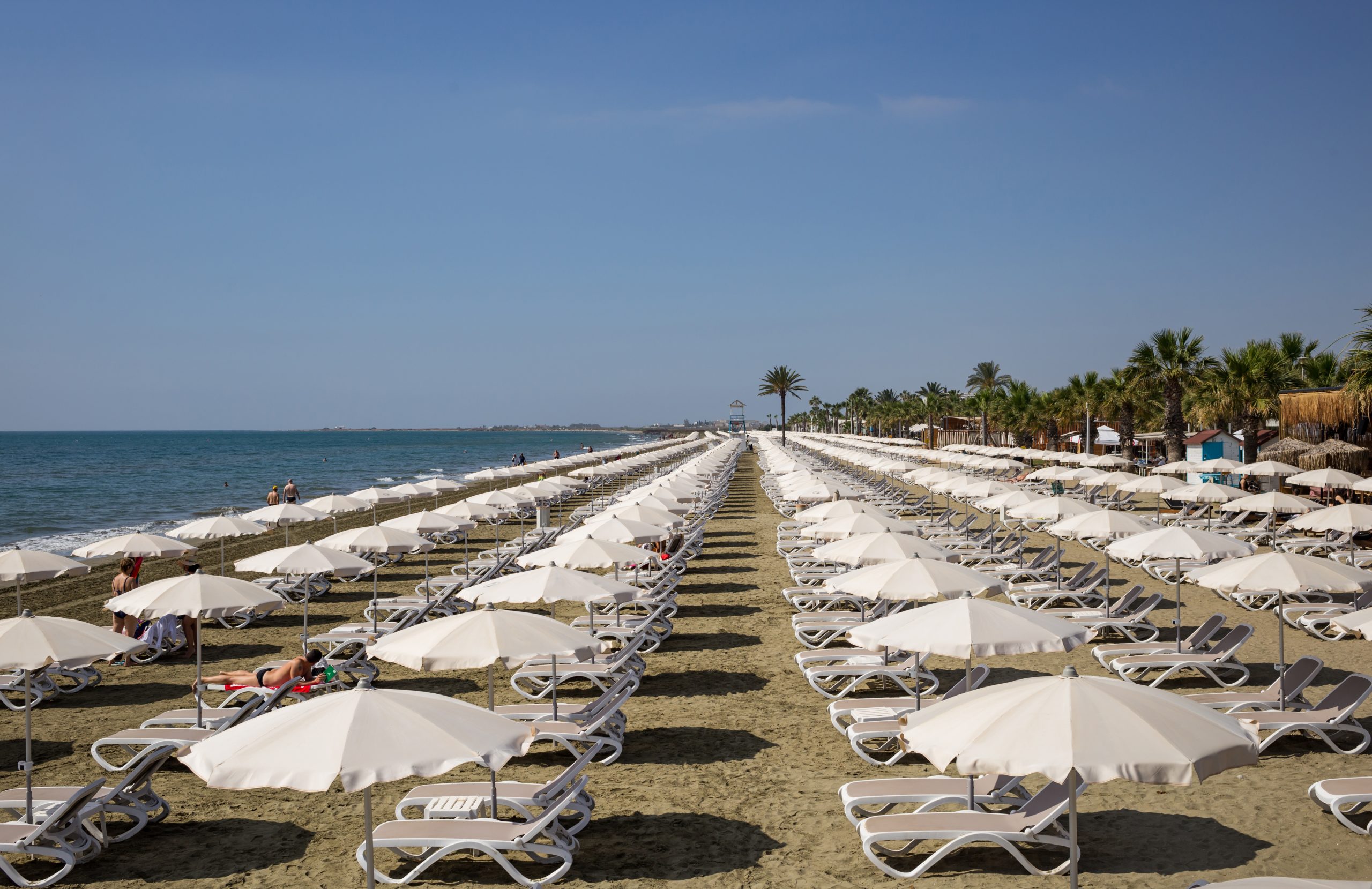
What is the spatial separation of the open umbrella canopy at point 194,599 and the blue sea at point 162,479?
22933 millimetres

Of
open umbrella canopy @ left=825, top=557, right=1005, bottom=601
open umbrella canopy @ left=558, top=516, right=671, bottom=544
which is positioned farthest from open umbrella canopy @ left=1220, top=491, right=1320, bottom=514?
open umbrella canopy @ left=558, top=516, right=671, bottom=544

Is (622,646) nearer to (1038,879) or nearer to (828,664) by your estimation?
(828,664)

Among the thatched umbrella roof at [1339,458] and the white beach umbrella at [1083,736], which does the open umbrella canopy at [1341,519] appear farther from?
the white beach umbrella at [1083,736]

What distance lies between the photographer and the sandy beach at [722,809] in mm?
5688

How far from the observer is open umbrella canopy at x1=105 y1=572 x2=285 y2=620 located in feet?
25.8

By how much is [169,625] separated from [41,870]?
20.6 feet

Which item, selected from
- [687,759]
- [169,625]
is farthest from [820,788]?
[169,625]

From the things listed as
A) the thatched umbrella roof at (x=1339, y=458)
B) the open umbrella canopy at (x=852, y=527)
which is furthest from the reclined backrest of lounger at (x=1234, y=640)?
the thatched umbrella roof at (x=1339, y=458)

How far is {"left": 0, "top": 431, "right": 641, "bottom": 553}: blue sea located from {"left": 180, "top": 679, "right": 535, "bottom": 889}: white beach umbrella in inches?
1093

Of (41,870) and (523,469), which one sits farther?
(523,469)

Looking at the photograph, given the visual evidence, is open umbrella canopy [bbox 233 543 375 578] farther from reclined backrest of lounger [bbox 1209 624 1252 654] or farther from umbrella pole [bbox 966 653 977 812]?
reclined backrest of lounger [bbox 1209 624 1252 654]

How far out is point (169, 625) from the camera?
38.1 feet

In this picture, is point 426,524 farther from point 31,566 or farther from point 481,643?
point 481,643

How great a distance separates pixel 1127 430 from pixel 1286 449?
13.5 meters
